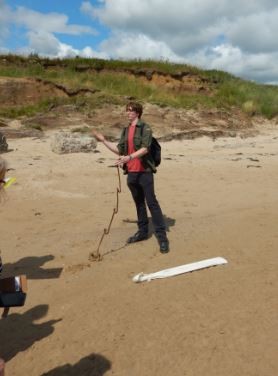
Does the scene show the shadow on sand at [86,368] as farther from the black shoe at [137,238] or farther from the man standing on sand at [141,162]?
the black shoe at [137,238]

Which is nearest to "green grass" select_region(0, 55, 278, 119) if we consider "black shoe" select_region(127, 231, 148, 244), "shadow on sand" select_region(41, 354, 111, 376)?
"black shoe" select_region(127, 231, 148, 244)

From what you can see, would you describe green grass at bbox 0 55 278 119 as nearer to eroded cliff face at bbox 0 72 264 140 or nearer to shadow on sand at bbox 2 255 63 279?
eroded cliff face at bbox 0 72 264 140

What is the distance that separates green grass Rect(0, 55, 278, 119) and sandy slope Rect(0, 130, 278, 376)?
37.5 ft

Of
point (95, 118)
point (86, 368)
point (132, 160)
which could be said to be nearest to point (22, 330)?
point (86, 368)

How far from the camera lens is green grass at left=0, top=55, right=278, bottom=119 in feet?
65.4

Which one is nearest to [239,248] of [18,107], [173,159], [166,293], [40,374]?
[166,293]

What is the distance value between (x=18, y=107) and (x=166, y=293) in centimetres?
1591

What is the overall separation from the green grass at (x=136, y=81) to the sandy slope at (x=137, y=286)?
11.4 m

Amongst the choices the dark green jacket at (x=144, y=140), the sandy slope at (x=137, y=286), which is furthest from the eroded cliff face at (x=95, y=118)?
the dark green jacket at (x=144, y=140)

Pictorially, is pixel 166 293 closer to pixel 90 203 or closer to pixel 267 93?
pixel 90 203

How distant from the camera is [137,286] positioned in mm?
4188

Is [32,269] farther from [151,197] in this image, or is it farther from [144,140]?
[144,140]

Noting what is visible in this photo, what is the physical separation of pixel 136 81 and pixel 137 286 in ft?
59.9

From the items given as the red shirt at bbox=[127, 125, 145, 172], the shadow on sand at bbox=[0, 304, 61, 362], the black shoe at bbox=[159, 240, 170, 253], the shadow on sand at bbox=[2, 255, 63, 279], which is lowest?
the shadow on sand at bbox=[2, 255, 63, 279]
